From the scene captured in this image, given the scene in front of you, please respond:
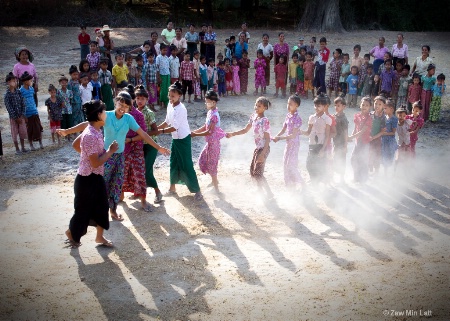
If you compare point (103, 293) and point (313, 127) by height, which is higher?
point (313, 127)

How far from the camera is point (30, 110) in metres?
9.46

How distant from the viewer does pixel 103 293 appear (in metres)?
4.84

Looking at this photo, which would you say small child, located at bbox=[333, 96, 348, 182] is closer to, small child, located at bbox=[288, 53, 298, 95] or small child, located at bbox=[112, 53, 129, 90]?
small child, located at bbox=[112, 53, 129, 90]

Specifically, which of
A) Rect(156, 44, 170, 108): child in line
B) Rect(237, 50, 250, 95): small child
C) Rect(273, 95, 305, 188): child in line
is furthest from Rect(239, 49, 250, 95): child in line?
Rect(273, 95, 305, 188): child in line

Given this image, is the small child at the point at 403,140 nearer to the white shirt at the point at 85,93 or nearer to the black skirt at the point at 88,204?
the black skirt at the point at 88,204

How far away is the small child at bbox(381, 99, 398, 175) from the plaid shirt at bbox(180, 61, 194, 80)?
5.92 metres

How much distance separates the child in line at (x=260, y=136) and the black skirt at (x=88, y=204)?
2.34 meters

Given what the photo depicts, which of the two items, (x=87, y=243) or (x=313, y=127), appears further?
(x=313, y=127)

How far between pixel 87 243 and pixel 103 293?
1.17m

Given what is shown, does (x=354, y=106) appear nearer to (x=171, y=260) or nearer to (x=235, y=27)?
(x=171, y=260)

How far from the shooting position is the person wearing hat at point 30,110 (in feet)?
30.8

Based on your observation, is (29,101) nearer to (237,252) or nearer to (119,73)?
(119,73)

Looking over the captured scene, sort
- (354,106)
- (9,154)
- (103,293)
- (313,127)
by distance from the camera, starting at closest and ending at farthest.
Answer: (103,293)
(313,127)
(9,154)
(354,106)

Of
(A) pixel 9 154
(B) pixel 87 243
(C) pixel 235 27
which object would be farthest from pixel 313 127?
(C) pixel 235 27
